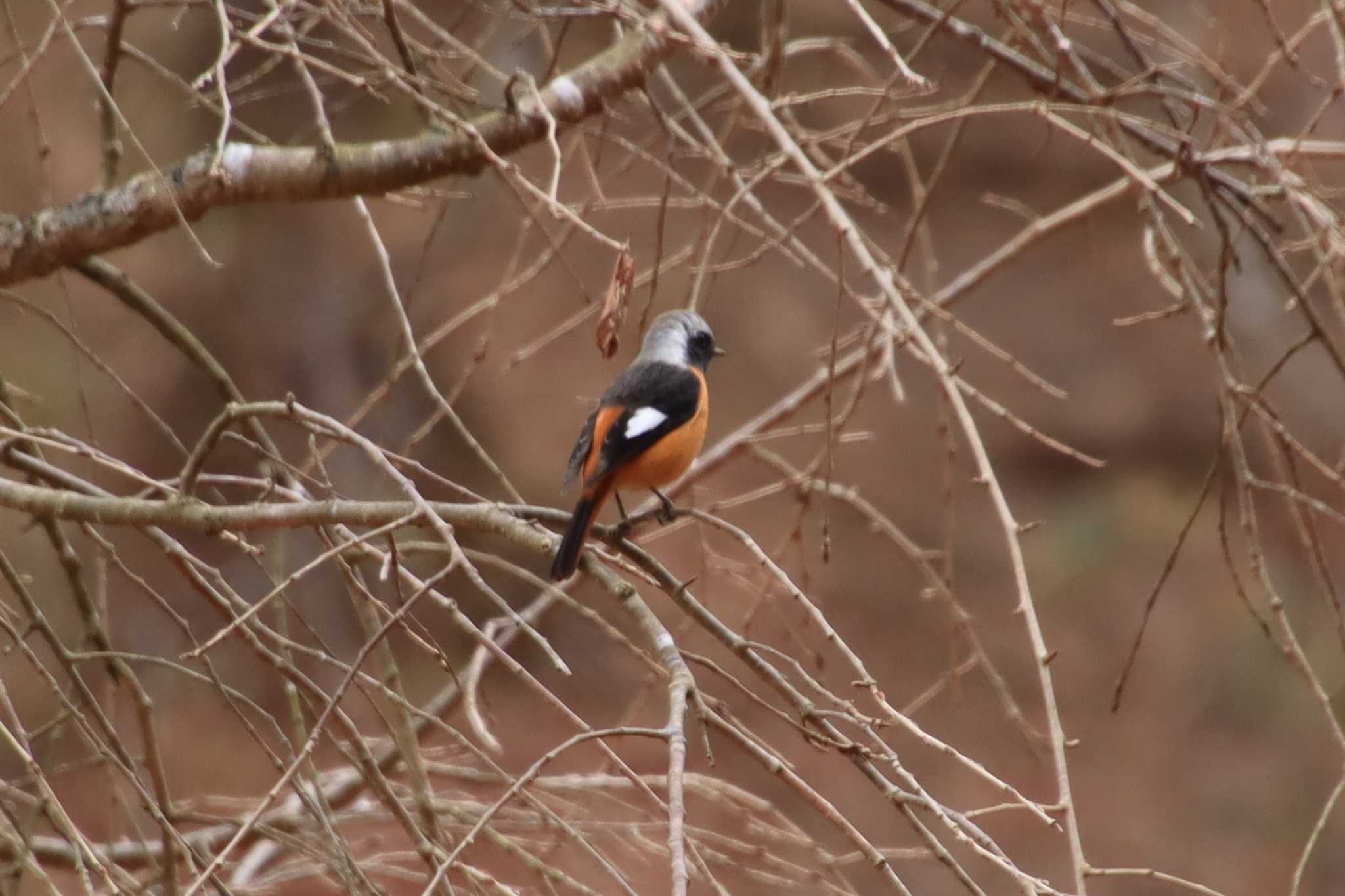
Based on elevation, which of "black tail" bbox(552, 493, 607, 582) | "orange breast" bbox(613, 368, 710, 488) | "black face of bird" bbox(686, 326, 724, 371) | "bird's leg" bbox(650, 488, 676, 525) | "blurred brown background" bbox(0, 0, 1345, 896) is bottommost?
"black tail" bbox(552, 493, 607, 582)

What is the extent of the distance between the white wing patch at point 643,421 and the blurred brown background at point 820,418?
373 centimetres

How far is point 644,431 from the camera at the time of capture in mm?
3539

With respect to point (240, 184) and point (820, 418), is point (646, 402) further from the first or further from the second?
point (820, 418)

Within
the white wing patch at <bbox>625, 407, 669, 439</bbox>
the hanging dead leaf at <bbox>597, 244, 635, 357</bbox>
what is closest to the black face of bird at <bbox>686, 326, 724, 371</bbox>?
the white wing patch at <bbox>625, 407, 669, 439</bbox>

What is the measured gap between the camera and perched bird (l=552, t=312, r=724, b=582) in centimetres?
343

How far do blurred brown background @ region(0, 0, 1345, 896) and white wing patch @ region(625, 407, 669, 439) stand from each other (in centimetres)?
373

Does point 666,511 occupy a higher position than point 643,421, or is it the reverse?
point 643,421

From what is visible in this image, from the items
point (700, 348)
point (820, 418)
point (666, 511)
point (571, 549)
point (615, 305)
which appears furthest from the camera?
point (820, 418)

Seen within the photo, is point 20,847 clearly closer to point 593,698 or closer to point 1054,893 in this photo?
point 1054,893

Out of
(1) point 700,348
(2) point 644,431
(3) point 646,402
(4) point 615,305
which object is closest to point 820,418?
(1) point 700,348

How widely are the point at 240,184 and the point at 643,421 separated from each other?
1.25 metres

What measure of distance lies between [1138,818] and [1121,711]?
0.73 m

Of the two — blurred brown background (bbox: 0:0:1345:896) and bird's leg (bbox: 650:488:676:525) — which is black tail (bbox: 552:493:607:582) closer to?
bird's leg (bbox: 650:488:676:525)

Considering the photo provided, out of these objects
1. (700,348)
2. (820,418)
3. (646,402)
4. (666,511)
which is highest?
(820,418)
